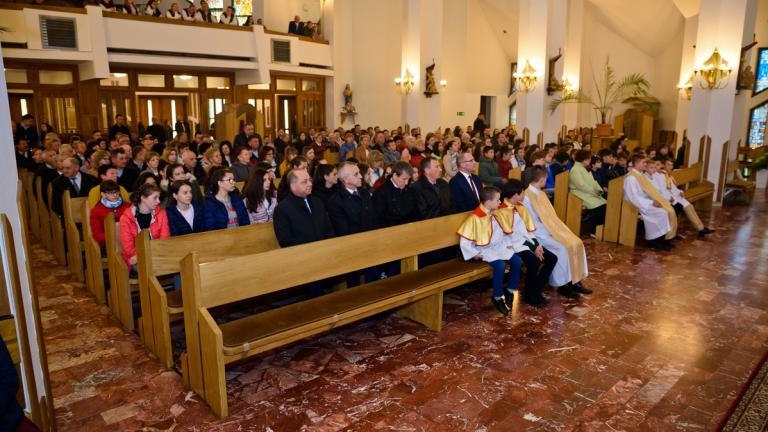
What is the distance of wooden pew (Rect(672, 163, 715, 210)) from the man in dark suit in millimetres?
4956

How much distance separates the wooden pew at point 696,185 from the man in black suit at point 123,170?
7.62 m

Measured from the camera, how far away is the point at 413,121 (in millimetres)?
15008

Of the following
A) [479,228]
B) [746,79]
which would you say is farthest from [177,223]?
[746,79]

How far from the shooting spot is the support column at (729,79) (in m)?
9.84

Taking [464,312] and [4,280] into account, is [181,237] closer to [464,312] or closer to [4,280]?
[4,280]

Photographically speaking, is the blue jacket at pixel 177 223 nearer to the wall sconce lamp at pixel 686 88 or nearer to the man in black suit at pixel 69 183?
the man in black suit at pixel 69 183

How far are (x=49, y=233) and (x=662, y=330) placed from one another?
6.58 metres

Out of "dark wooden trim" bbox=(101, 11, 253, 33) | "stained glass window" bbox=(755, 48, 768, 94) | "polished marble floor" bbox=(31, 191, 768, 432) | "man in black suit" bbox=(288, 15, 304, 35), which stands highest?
"man in black suit" bbox=(288, 15, 304, 35)

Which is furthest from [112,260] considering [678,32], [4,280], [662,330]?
[678,32]

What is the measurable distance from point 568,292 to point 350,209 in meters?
2.23

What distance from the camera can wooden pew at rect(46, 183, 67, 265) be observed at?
6.06m

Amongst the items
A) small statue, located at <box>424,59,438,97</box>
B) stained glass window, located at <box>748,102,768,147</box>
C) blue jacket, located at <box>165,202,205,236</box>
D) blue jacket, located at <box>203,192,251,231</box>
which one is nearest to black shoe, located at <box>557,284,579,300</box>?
blue jacket, located at <box>203,192,251,231</box>

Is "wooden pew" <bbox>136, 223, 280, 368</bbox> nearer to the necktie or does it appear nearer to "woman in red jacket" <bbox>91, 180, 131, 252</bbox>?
"woman in red jacket" <bbox>91, 180, 131, 252</bbox>

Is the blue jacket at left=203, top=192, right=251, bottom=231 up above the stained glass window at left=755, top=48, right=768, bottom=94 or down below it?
below
